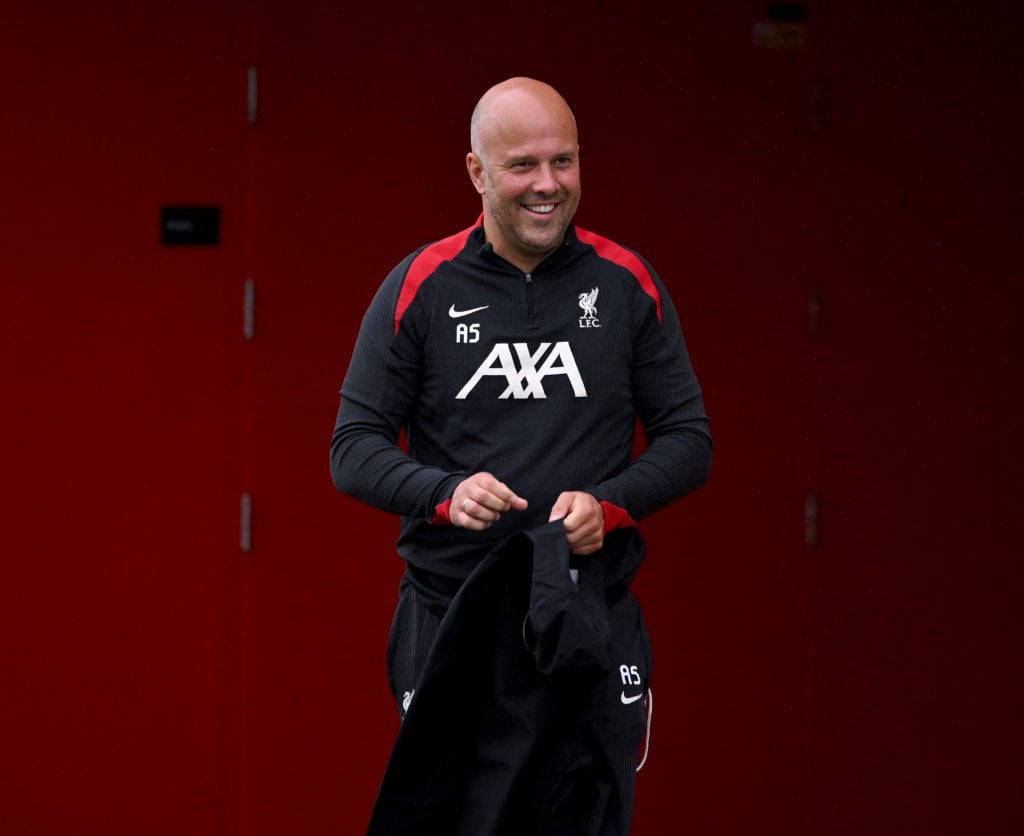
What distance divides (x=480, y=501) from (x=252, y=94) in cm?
158

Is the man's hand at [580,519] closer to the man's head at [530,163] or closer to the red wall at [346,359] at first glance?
the man's head at [530,163]

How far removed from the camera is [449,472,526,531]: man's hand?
247 centimetres

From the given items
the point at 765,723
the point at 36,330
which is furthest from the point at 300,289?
the point at 765,723

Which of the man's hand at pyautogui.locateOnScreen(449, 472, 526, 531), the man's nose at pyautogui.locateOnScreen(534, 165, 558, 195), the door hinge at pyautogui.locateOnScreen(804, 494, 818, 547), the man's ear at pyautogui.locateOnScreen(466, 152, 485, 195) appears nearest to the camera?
the man's hand at pyautogui.locateOnScreen(449, 472, 526, 531)

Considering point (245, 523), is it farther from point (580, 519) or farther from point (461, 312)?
point (580, 519)

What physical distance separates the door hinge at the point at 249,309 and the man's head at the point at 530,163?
1161 millimetres

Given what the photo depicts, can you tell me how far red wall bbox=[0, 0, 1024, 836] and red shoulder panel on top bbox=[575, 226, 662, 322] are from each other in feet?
3.14

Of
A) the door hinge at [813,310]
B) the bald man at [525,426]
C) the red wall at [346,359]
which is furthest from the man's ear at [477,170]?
the door hinge at [813,310]

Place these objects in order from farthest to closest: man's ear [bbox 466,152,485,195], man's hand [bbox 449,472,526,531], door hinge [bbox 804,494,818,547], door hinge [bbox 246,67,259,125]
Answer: door hinge [bbox 804,494,818,547] → door hinge [bbox 246,67,259,125] → man's ear [bbox 466,152,485,195] → man's hand [bbox 449,472,526,531]

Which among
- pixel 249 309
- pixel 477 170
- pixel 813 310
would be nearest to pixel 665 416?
pixel 477 170

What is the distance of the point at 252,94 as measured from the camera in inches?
145

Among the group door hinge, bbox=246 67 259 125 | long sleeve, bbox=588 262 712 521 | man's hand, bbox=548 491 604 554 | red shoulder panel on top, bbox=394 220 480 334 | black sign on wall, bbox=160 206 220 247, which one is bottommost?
man's hand, bbox=548 491 604 554

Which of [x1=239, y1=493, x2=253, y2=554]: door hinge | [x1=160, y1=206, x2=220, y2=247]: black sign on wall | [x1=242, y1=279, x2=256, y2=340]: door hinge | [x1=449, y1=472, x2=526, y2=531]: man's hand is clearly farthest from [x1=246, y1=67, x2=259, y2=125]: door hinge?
[x1=449, y1=472, x2=526, y2=531]: man's hand

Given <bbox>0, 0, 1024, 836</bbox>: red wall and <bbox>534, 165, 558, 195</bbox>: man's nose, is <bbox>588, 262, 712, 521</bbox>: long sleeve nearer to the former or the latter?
<bbox>534, 165, 558, 195</bbox>: man's nose
